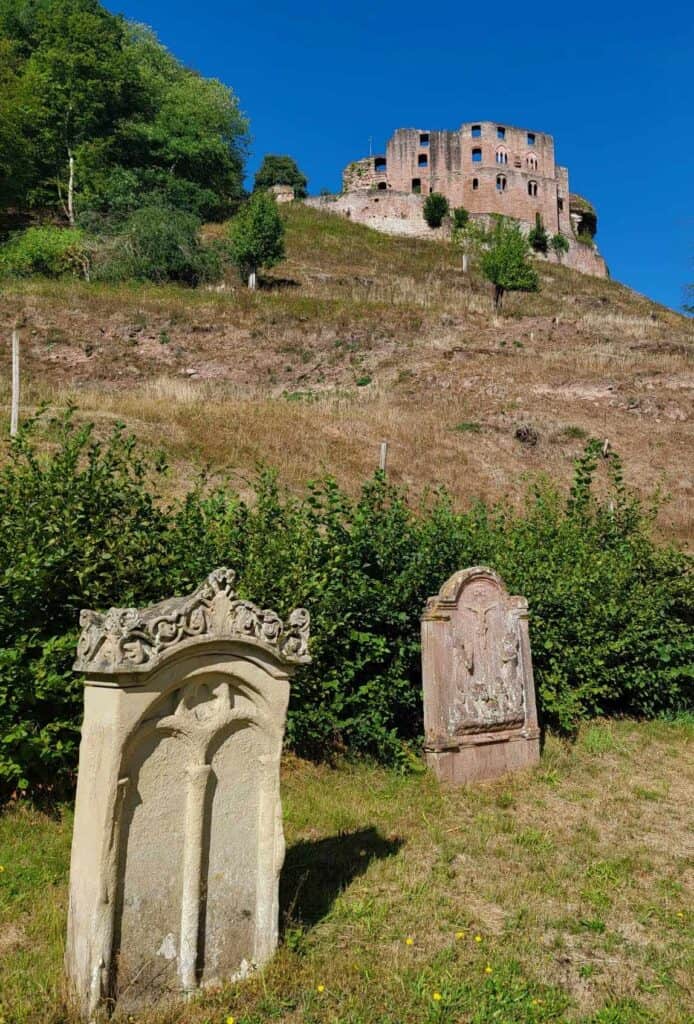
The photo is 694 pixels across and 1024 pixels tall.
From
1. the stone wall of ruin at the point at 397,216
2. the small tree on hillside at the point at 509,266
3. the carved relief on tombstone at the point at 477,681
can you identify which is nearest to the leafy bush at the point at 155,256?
the small tree on hillside at the point at 509,266

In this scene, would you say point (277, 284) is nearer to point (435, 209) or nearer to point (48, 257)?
point (48, 257)

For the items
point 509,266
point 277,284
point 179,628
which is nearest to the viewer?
point 179,628

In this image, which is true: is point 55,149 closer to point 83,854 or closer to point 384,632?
point 384,632

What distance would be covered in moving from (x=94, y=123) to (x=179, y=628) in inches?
2075

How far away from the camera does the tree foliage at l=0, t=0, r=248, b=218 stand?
146 ft

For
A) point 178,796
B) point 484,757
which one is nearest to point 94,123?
point 484,757

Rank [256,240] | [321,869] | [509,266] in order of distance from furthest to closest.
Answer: [509,266], [256,240], [321,869]

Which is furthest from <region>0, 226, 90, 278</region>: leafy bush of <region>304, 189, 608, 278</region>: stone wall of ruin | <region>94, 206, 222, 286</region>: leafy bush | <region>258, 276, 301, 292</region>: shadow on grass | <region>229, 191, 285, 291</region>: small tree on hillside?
<region>304, 189, 608, 278</region>: stone wall of ruin

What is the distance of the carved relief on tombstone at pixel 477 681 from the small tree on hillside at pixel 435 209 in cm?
6181

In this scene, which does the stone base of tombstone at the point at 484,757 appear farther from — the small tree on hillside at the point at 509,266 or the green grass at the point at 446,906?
the small tree on hillside at the point at 509,266

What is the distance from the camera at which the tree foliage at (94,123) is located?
146 feet

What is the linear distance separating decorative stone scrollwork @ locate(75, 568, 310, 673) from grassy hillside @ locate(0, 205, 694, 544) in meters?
11.3

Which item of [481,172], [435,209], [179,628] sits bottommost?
[179,628]

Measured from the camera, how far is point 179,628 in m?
3.30
